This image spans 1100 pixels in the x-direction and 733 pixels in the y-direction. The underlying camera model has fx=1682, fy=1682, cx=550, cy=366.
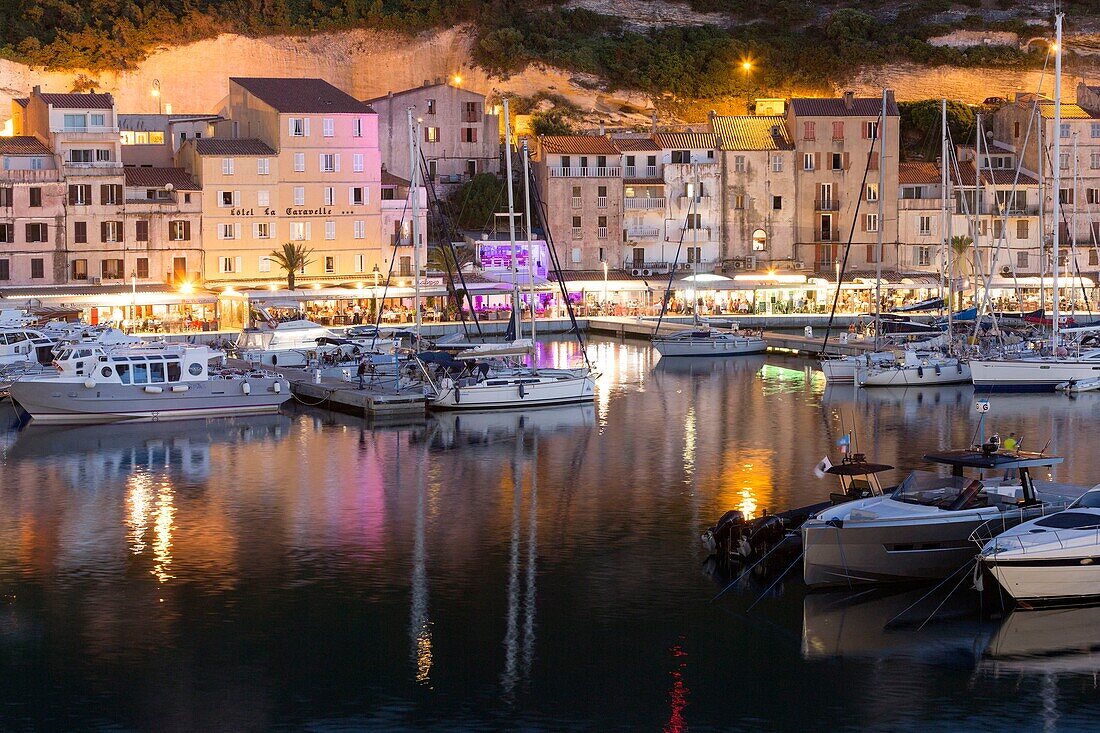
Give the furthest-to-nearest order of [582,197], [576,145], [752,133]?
[752,133] → [582,197] → [576,145]

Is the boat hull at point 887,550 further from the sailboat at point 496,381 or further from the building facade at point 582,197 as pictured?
the building facade at point 582,197

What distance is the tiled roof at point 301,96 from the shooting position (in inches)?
2923

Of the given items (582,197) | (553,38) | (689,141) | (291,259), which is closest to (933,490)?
(291,259)

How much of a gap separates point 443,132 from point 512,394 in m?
42.3

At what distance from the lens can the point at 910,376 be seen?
54500mm

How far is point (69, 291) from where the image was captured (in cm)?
6719

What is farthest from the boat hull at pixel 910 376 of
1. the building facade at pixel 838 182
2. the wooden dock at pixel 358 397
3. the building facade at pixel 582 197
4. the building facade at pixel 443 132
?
the building facade at pixel 443 132

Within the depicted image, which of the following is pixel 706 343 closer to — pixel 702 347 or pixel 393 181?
pixel 702 347

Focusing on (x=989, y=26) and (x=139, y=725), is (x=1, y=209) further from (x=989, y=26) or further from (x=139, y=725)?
(x=989, y=26)

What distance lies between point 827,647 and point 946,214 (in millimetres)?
46598

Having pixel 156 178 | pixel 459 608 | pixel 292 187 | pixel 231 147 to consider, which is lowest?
pixel 459 608

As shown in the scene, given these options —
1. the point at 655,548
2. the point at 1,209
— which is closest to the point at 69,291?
the point at 1,209

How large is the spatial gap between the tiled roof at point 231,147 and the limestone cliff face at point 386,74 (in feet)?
73.4

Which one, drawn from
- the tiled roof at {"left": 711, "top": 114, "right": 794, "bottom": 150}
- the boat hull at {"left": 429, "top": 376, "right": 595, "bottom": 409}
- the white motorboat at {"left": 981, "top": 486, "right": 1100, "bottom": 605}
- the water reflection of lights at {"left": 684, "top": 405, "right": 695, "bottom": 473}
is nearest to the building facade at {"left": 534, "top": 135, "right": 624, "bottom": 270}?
the tiled roof at {"left": 711, "top": 114, "right": 794, "bottom": 150}
